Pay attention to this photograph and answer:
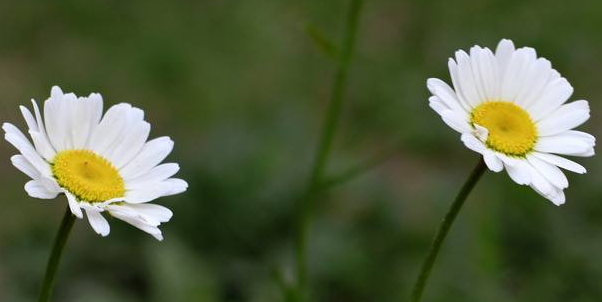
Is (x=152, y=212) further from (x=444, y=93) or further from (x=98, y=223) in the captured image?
(x=444, y=93)

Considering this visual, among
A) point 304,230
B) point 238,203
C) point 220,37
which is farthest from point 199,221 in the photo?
point 220,37

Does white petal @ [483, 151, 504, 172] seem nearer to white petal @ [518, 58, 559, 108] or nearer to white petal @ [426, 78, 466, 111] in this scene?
white petal @ [426, 78, 466, 111]

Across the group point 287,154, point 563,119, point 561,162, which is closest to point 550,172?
point 561,162

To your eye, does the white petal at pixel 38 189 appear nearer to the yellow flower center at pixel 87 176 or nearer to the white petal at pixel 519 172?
the yellow flower center at pixel 87 176

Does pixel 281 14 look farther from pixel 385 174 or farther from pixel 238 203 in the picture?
pixel 238 203

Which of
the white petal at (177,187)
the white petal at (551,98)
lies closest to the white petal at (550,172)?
the white petal at (551,98)

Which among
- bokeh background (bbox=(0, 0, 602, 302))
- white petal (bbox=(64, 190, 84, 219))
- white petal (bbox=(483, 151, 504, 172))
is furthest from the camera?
bokeh background (bbox=(0, 0, 602, 302))

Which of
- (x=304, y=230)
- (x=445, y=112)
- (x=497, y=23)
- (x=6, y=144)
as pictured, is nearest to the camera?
(x=445, y=112)

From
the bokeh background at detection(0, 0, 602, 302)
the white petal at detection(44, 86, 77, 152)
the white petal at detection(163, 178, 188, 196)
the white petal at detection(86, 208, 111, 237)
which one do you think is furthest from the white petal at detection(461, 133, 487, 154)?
the bokeh background at detection(0, 0, 602, 302)
